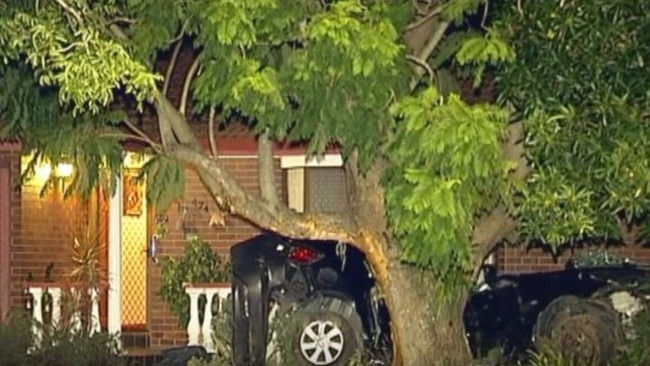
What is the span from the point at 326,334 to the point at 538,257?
411 centimetres

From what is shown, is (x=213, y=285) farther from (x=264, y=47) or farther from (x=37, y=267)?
(x=264, y=47)

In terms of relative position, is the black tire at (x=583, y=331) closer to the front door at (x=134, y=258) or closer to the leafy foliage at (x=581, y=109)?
the leafy foliage at (x=581, y=109)

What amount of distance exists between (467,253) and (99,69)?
3.00 metres

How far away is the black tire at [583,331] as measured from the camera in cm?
1357

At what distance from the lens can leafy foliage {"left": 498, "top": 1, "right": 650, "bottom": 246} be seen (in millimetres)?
10523

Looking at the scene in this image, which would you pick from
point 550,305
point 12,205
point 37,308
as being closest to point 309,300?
point 550,305

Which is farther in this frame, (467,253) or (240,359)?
(240,359)

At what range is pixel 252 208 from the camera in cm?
1252

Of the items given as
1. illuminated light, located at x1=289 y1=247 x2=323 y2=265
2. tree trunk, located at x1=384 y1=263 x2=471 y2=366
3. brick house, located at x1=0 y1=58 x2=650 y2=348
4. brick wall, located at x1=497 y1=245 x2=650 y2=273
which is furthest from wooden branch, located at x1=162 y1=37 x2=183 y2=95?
brick wall, located at x1=497 y1=245 x2=650 y2=273

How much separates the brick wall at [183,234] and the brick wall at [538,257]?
125 inches

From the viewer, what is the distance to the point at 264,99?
421 inches

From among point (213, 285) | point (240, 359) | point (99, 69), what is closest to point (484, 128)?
point (99, 69)

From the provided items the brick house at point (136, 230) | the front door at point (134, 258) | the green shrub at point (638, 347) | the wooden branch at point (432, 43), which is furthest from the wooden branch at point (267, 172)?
the front door at point (134, 258)

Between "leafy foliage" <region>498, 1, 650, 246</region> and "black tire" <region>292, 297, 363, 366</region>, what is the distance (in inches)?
133
